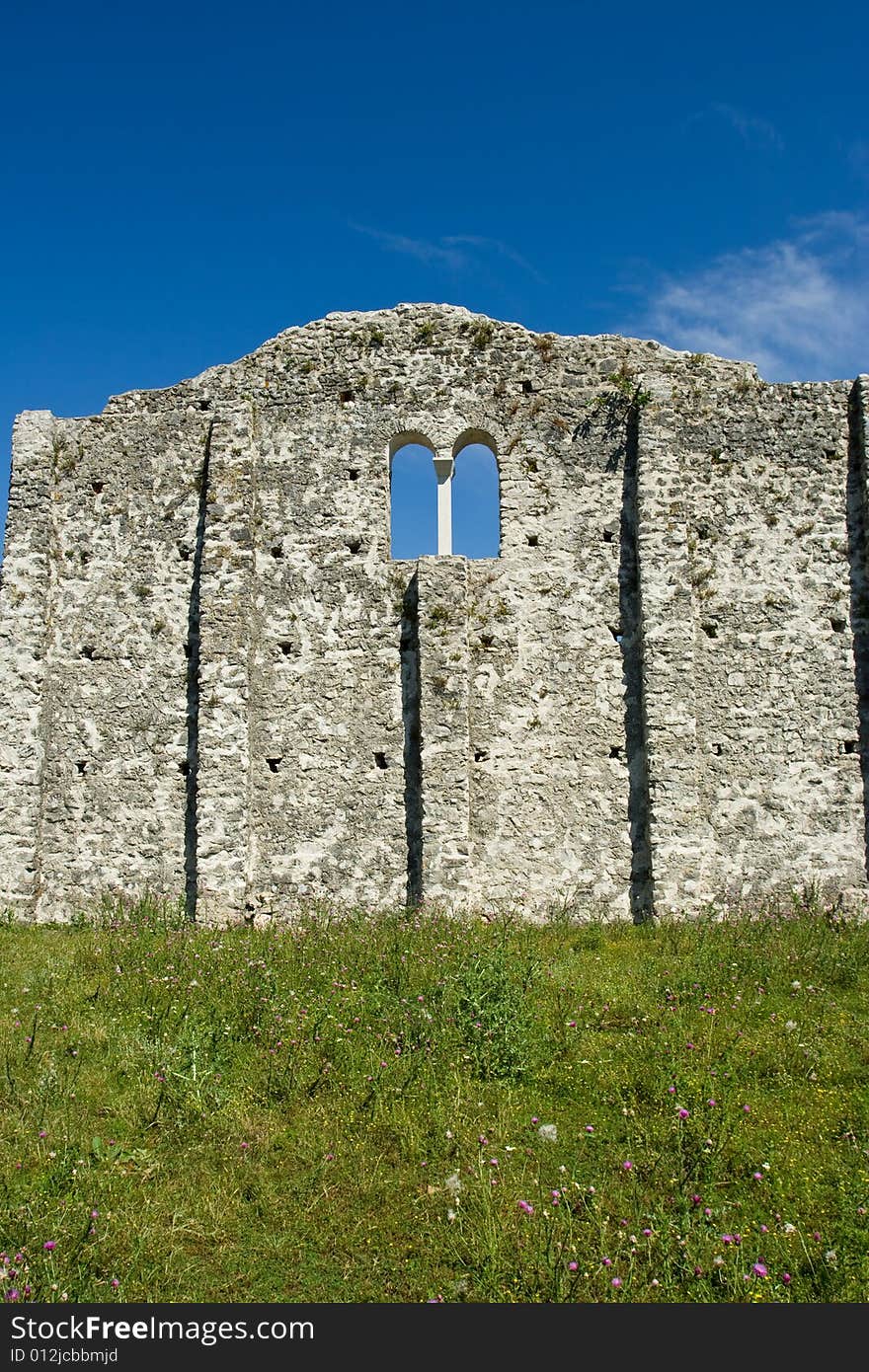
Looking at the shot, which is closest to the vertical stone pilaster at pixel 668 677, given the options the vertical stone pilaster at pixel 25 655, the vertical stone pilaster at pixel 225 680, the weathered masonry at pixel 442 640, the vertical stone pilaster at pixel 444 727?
the weathered masonry at pixel 442 640

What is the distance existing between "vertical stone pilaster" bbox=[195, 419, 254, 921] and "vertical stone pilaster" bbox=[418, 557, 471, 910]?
2182mm

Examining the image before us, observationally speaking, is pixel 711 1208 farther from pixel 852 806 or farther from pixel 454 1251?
pixel 852 806

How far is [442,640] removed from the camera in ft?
35.8

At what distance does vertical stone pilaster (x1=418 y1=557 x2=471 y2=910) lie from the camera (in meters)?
10.5

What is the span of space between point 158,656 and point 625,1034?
7.65 metres

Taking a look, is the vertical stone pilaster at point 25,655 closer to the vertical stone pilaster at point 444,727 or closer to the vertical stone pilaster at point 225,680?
the vertical stone pilaster at point 225,680

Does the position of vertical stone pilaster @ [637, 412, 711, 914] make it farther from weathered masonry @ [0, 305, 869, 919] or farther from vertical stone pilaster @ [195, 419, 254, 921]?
vertical stone pilaster @ [195, 419, 254, 921]

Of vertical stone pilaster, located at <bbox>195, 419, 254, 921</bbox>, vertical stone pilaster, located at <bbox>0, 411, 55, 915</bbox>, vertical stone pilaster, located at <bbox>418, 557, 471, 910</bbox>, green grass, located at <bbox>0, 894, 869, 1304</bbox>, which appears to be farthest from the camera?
vertical stone pilaster, located at <bbox>0, 411, 55, 915</bbox>

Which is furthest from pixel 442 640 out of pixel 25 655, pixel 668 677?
pixel 25 655

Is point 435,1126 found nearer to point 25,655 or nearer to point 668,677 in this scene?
point 668,677

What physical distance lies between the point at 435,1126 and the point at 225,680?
263 inches

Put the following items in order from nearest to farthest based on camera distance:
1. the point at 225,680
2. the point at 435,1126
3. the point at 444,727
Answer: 1. the point at 435,1126
2. the point at 444,727
3. the point at 225,680

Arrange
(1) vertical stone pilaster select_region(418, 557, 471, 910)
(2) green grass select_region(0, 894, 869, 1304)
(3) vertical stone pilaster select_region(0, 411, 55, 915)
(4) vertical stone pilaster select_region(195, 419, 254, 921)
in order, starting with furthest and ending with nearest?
1. (3) vertical stone pilaster select_region(0, 411, 55, 915)
2. (4) vertical stone pilaster select_region(195, 419, 254, 921)
3. (1) vertical stone pilaster select_region(418, 557, 471, 910)
4. (2) green grass select_region(0, 894, 869, 1304)

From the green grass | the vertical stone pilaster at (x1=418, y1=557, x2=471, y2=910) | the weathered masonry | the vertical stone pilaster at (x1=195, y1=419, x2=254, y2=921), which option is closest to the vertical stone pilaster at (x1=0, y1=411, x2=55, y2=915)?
the weathered masonry
